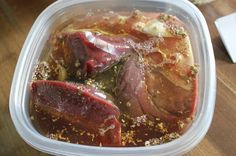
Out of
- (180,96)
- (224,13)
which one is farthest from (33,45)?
(224,13)

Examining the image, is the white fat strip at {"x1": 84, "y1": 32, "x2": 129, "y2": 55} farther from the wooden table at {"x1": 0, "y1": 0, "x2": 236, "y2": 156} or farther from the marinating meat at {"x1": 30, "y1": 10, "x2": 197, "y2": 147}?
the wooden table at {"x1": 0, "y1": 0, "x2": 236, "y2": 156}

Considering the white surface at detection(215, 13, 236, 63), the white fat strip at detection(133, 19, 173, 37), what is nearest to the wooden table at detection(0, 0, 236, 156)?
the white surface at detection(215, 13, 236, 63)

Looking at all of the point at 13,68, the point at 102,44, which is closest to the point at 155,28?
the point at 102,44

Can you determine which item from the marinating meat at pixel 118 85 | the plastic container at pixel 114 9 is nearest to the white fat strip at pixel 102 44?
the marinating meat at pixel 118 85

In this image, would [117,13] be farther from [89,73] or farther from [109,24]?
[89,73]

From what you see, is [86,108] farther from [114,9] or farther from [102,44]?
[114,9]

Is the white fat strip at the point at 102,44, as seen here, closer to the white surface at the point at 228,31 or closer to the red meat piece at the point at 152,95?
the red meat piece at the point at 152,95
